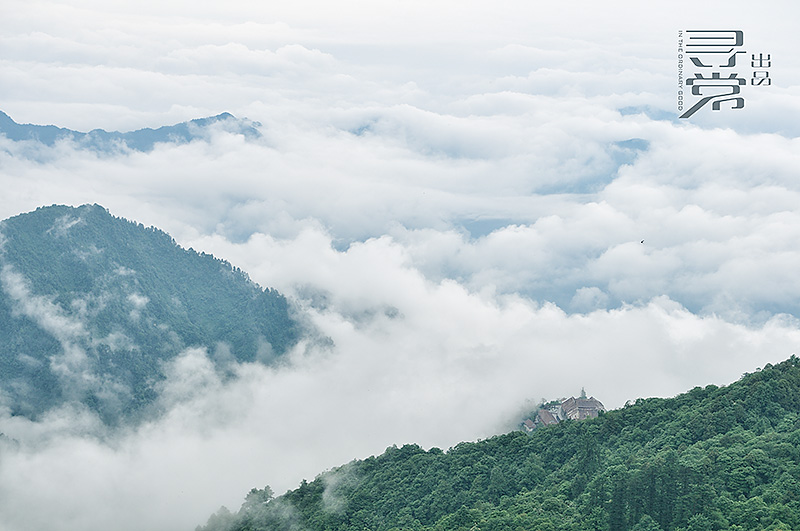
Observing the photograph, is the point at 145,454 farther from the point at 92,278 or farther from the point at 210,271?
the point at 210,271

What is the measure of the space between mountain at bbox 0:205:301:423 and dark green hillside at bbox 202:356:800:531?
77.5 meters

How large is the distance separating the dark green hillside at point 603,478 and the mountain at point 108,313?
7749 centimetres

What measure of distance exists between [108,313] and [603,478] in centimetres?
12533

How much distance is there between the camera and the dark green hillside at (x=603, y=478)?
42.2 m

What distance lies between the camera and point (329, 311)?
191 metres

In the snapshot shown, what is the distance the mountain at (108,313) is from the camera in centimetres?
13975

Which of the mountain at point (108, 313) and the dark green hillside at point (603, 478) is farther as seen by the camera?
the mountain at point (108, 313)

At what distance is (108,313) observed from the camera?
15450cm

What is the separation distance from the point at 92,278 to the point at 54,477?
46.5 m

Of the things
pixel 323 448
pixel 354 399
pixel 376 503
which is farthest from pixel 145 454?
pixel 376 503

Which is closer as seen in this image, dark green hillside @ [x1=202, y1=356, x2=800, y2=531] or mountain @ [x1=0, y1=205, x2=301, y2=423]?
dark green hillside @ [x1=202, y1=356, x2=800, y2=531]

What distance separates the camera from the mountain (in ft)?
458

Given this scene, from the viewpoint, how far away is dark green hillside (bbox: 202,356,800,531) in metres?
42.2

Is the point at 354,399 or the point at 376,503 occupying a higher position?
the point at 376,503
